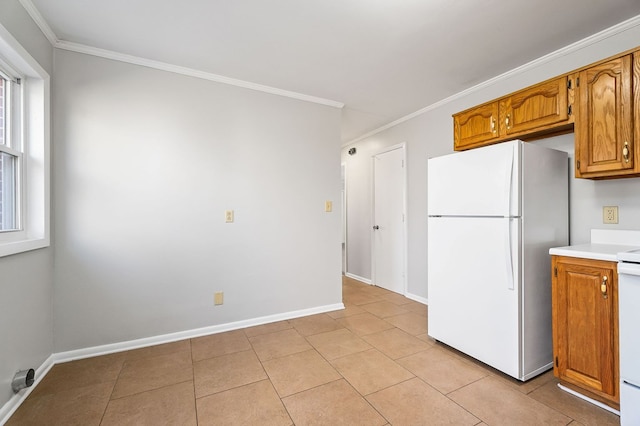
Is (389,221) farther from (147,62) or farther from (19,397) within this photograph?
(19,397)

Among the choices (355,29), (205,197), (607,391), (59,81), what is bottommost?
(607,391)

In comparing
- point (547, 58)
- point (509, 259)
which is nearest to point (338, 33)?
point (547, 58)

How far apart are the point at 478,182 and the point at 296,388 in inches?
78.6

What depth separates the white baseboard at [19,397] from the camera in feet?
5.17

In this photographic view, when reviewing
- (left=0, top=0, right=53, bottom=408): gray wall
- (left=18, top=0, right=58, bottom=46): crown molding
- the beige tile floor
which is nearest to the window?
(left=0, top=0, right=53, bottom=408): gray wall

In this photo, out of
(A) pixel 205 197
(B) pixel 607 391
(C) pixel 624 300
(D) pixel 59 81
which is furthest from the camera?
(A) pixel 205 197

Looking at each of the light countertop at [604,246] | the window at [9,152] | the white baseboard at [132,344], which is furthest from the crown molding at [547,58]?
the window at [9,152]

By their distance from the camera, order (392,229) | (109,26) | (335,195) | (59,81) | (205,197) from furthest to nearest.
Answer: (392,229), (335,195), (205,197), (59,81), (109,26)

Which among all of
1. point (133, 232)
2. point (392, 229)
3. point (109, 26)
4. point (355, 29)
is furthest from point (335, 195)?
point (109, 26)

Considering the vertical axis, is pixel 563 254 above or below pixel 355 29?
below

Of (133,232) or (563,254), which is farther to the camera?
(133,232)

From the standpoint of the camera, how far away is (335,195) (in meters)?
3.44

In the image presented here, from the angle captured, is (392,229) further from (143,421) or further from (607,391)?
(143,421)

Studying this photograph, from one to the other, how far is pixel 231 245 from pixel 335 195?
1359 mm
